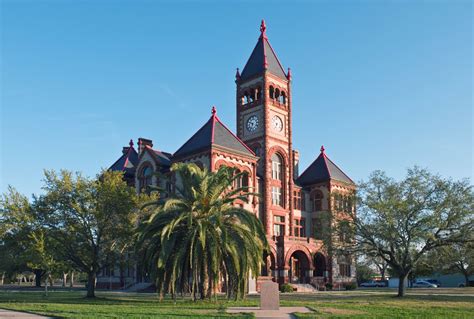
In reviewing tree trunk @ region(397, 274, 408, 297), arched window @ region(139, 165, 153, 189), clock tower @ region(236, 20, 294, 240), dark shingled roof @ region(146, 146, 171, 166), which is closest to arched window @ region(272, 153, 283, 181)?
clock tower @ region(236, 20, 294, 240)

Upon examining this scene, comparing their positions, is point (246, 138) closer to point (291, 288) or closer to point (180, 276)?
point (291, 288)

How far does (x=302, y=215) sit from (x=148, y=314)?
41.8 metres

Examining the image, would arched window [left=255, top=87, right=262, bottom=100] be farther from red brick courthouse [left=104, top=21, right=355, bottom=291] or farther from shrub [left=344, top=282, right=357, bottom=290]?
shrub [left=344, top=282, right=357, bottom=290]

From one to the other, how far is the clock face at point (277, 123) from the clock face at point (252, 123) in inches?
83.4

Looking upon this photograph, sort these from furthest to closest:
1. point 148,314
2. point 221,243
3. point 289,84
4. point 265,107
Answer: point 289,84
point 265,107
point 221,243
point 148,314

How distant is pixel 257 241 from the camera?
101ft

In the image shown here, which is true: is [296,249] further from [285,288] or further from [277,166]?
[277,166]

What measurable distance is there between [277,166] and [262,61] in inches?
509

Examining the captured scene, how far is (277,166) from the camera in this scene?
2292 inches

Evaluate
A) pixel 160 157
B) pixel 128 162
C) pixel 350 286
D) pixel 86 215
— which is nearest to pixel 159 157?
pixel 160 157

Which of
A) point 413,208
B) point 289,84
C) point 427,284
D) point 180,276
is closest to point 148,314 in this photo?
point 180,276

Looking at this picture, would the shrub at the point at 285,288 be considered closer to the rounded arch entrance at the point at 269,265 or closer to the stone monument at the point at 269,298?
the rounded arch entrance at the point at 269,265

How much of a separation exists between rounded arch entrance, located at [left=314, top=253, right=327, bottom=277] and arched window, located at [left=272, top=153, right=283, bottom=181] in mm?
10545

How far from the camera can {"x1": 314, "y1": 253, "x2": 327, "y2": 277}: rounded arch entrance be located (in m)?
59.0
